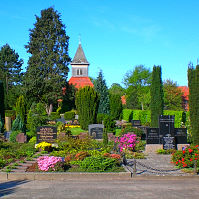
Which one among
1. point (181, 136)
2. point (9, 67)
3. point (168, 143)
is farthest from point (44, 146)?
point (9, 67)

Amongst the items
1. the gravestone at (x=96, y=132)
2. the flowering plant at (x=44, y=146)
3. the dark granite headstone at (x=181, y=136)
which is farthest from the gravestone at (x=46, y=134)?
the dark granite headstone at (x=181, y=136)

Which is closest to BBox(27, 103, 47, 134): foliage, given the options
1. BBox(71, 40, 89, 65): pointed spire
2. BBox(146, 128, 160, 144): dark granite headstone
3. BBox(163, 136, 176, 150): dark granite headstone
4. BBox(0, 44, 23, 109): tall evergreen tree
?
BBox(146, 128, 160, 144): dark granite headstone

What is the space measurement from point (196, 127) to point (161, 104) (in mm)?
7761

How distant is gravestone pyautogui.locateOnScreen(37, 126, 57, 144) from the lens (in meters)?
15.6

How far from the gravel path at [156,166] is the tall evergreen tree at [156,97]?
6425mm

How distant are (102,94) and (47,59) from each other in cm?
1086

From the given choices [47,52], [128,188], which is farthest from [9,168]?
[47,52]

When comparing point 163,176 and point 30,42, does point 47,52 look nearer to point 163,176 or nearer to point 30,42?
point 30,42

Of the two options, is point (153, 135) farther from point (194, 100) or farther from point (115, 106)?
point (115, 106)

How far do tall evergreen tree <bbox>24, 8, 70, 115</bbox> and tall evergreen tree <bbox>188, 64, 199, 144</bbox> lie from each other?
29152 millimetres

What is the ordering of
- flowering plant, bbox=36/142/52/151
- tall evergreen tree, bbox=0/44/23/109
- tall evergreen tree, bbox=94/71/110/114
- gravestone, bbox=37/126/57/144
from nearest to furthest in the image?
flowering plant, bbox=36/142/52/151 < gravestone, bbox=37/126/57/144 < tall evergreen tree, bbox=94/71/110/114 < tall evergreen tree, bbox=0/44/23/109

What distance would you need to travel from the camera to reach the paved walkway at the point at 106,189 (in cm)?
733

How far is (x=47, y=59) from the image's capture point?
135 feet

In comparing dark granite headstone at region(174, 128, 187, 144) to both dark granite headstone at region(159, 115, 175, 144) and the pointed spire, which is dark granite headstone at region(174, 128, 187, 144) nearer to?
dark granite headstone at region(159, 115, 175, 144)
